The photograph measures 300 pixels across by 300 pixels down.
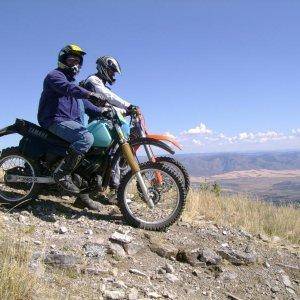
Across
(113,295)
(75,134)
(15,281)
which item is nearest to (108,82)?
(75,134)

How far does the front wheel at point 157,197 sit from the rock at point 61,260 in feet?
5.57

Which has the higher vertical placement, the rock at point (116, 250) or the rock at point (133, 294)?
the rock at point (116, 250)

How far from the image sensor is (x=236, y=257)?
6781 millimetres

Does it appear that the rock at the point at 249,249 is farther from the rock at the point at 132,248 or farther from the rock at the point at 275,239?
the rock at the point at 132,248

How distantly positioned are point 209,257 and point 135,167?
159 centimetres

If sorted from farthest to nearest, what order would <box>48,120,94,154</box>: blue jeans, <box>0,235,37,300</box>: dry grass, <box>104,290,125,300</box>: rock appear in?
<box>48,120,94,154</box>: blue jeans
<box>104,290,125,300</box>: rock
<box>0,235,37,300</box>: dry grass

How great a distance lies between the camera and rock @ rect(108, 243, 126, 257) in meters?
5.90

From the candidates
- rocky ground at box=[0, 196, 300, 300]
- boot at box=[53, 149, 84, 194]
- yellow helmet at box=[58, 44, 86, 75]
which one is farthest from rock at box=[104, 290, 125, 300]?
yellow helmet at box=[58, 44, 86, 75]

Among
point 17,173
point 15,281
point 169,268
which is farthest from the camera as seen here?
point 17,173

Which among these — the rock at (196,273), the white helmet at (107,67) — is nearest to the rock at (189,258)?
the rock at (196,273)

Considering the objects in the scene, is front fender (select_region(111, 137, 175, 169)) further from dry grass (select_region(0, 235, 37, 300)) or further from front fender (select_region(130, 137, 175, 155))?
dry grass (select_region(0, 235, 37, 300))

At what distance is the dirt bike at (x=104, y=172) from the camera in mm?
6809

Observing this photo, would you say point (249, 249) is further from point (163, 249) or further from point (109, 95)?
point (109, 95)

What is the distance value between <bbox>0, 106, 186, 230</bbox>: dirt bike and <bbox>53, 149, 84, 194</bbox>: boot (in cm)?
10
